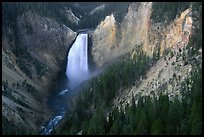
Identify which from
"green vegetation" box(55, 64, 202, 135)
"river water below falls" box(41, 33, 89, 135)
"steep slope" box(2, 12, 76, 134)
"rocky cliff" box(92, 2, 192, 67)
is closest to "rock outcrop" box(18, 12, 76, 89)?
"steep slope" box(2, 12, 76, 134)

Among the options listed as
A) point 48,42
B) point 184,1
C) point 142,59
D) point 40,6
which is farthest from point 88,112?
point 40,6

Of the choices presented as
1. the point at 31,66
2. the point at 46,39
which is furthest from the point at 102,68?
the point at 46,39

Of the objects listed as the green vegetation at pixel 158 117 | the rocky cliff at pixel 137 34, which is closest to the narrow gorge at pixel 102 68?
the green vegetation at pixel 158 117

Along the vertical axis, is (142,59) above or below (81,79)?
below

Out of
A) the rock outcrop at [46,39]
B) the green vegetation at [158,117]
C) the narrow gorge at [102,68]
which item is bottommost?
the green vegetation at [158,117]

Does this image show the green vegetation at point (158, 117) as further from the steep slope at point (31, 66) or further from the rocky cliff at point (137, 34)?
the rocky cliff at point (137, 34)

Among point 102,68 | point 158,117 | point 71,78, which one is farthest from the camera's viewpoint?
point 71,78

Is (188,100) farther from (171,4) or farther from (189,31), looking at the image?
(171,4)

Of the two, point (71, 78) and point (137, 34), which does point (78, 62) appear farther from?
point (137, 34)
